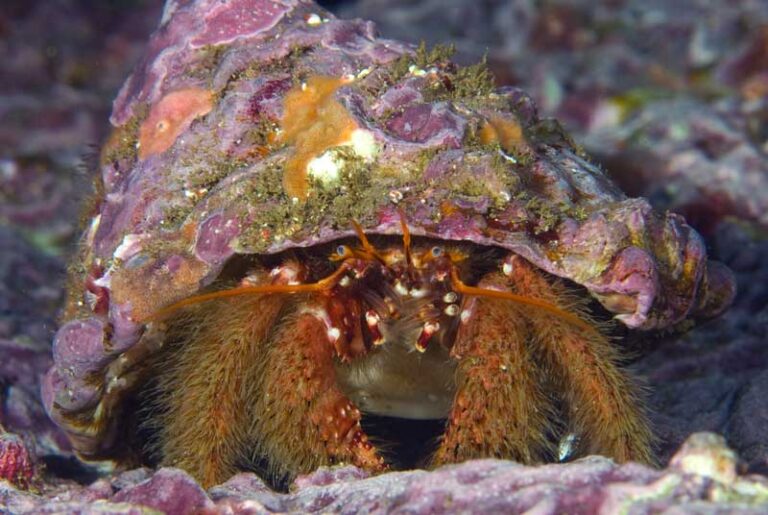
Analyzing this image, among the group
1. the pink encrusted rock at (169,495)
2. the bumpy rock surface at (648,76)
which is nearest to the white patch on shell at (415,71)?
the pink encrusted rock at (169,495)

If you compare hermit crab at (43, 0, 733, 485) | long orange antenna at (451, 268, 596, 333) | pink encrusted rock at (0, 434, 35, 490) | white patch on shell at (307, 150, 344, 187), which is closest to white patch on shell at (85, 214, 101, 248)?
hermit crab at (43, 0, 733, 485)

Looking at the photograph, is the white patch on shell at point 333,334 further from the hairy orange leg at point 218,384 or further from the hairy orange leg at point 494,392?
the hairy orange leg at point 494,392

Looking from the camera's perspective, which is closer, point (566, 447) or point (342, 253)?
point (342, 253)

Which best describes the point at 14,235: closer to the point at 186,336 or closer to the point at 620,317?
the point at 186,336

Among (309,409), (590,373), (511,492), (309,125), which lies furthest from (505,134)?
(511,492)

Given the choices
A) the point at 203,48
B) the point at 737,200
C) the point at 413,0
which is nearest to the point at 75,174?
the point at 203,48

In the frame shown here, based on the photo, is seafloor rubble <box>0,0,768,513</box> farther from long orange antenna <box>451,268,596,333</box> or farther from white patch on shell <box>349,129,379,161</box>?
white patch on shell <box>349,129,379,161</box>

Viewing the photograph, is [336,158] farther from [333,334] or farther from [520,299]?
[520,299]
